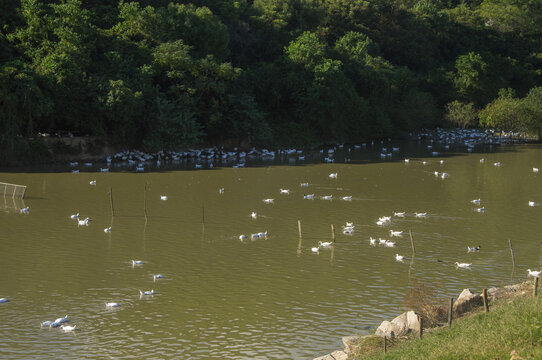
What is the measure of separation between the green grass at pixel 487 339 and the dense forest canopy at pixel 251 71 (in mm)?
33708

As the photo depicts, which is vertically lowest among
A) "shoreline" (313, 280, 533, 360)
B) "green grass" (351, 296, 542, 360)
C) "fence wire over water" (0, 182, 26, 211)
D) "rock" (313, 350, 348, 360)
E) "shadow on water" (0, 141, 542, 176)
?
"rock" (313, 350, 348, 360)

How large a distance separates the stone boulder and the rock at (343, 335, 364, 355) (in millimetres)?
491

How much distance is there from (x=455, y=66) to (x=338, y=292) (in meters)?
62.4

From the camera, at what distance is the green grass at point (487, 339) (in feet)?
34.1

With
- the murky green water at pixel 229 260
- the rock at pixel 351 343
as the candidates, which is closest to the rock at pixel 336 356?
the rock at pixel 351 343

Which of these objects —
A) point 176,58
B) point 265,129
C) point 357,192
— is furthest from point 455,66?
point 357,192

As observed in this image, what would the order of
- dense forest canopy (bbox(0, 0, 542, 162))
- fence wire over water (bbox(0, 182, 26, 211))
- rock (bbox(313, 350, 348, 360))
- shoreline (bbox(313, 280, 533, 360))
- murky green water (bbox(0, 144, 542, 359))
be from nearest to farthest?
1. rock (bbox(313, 350, 348, 360))
2. shoreline (bbox(313, 280, 533, 360))
3. murky green water (bbox(0, 144, 542, 359))
4. fence wire over water (bbox(0, 182, 26, 211))
5. dense forest canopy (bbox(0, 0, 542, 162))

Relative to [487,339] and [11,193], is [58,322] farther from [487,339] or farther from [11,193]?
[11,193]

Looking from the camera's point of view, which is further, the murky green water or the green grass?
the murky green water

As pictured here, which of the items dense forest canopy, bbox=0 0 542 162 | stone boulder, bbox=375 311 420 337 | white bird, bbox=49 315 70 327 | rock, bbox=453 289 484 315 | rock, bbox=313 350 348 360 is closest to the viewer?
rock, bbox=313 350 348 360

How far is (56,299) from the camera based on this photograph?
1767cm

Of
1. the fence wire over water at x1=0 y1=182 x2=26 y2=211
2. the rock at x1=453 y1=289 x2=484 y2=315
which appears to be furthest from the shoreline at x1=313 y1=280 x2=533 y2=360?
the fence wire over water at x1=0 y1=182 x2=26 y2=211

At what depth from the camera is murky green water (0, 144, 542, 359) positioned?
50.6 ft

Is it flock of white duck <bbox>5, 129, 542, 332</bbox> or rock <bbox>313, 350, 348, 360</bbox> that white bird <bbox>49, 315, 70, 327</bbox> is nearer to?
flock of white duck <bbox>5, 129, 542, 332</bbox>
